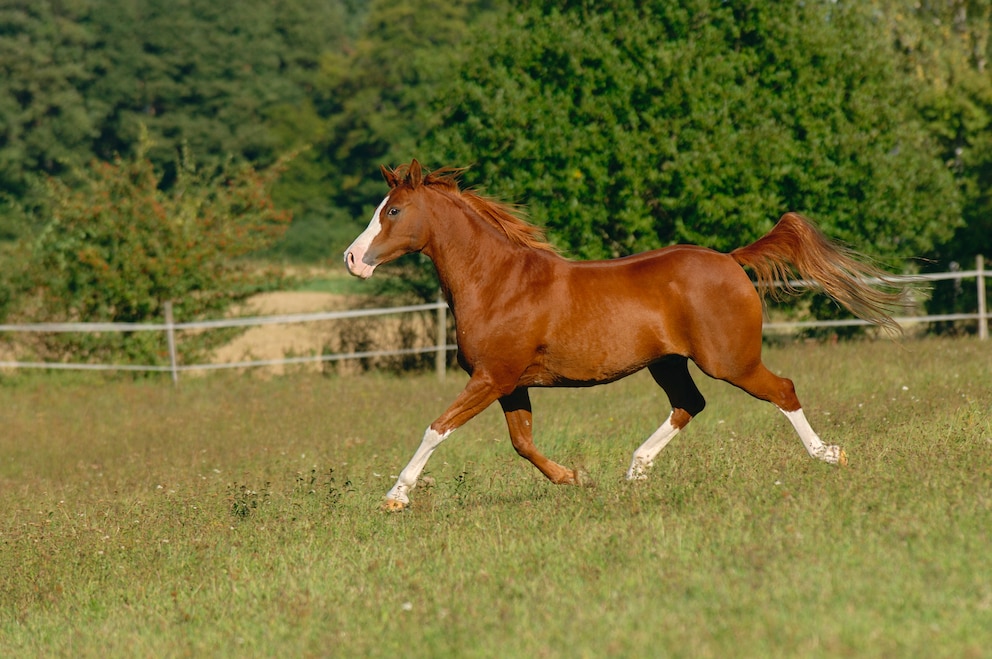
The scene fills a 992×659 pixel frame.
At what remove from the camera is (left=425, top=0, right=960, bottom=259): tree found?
709 inches

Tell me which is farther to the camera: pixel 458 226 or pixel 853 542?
pixel 458 226

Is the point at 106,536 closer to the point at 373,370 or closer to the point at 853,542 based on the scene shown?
the point at 853,542

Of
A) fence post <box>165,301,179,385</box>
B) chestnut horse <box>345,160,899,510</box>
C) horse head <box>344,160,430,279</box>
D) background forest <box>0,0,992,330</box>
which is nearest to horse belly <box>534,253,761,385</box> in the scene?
chestnut horse <box>345,160,899,510</box>

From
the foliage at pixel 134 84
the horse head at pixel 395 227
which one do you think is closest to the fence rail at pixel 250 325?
the horse head at pixel 395 227

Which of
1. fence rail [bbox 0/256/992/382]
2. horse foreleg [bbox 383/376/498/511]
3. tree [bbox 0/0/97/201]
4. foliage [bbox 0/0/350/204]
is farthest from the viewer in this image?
foliage [bbox 0/0/350/204]

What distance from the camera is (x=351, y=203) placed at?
5462 centimetres

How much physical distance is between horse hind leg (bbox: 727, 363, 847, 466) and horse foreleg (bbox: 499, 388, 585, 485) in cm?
125

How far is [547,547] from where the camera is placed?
5949 millimetres

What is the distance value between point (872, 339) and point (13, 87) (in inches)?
1664

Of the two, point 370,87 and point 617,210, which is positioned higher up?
point 617,210

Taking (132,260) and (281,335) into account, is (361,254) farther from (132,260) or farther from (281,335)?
(281,335)

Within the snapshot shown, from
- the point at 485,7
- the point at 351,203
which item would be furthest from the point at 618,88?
the point at 485,7

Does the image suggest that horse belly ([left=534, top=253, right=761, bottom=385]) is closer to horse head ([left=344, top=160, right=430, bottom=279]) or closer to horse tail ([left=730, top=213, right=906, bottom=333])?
horse tail ([left=730, top=213, right=906, bottom=333])

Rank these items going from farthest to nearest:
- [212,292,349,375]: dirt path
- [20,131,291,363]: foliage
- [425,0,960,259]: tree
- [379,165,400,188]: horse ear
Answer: [212,292,349,375]: dirt path, [20,131,291,363]: foliage, [425,0,960,259]: tree, [379,165,400,188]: horse ear
